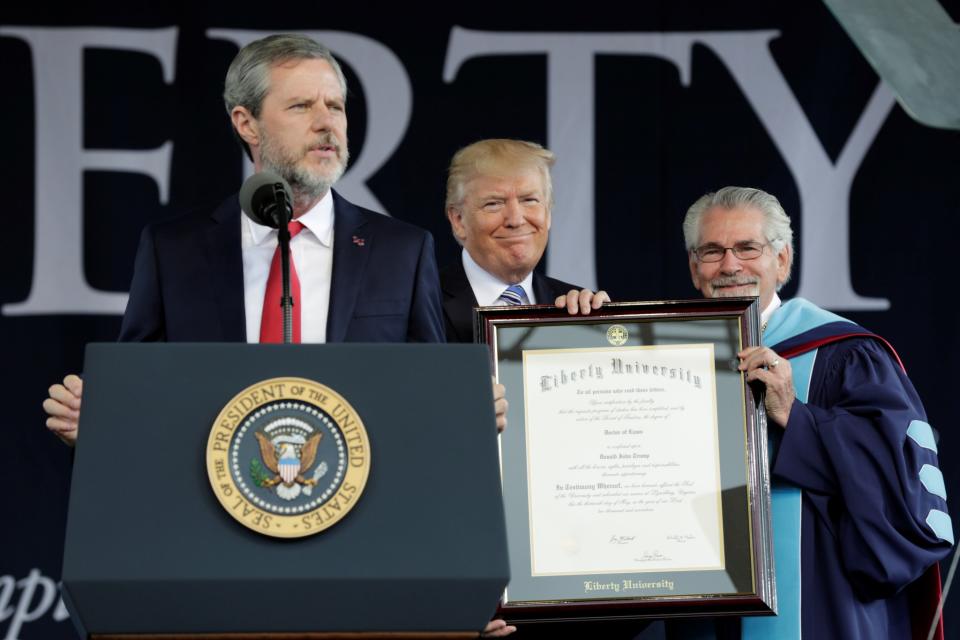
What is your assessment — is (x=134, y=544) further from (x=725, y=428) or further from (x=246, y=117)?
(x=725, y=428)

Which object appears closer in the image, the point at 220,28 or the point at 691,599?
the point at 691,599

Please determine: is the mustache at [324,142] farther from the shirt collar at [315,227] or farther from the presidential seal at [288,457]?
the presidential seal at [288,457]

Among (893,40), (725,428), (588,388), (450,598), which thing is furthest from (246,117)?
(893,40)

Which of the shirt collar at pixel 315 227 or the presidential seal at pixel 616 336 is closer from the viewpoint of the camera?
the shirt collar at pixel 315 227

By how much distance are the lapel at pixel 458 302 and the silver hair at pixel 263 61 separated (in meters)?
0.74

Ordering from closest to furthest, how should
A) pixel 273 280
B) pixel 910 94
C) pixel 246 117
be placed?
pixel 910 94
pixel 273 280
pixel 246 117

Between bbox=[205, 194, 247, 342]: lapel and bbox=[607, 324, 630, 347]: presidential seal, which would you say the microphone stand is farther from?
bbox=[607, 324, 630, 347]: presidential seal

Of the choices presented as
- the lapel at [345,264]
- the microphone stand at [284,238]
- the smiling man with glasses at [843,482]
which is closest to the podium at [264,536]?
the microphone stand at [284,238]

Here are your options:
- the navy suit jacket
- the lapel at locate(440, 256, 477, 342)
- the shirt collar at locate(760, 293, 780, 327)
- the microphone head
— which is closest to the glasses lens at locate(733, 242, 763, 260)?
the shirt collar at locate(760, 293, 780, 327)

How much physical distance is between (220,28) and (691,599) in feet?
8.20

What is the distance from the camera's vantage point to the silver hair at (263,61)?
2809mm

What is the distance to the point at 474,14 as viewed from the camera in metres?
4.57

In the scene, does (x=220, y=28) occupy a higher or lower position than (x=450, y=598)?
higher

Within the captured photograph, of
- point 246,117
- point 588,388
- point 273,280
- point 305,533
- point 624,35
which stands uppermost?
point 624,35
